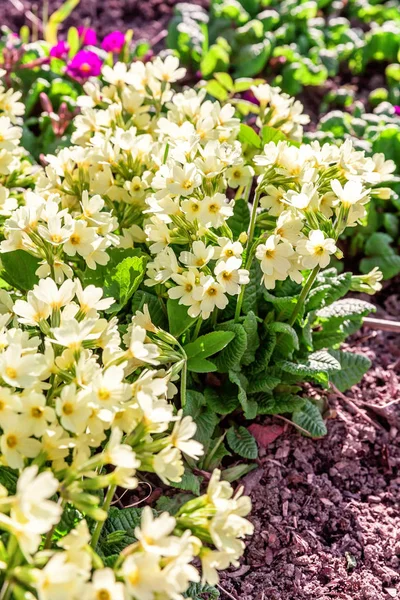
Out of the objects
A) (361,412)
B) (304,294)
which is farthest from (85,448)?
(361,412)

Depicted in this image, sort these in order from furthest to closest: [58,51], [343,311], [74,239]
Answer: [58,51]
[343,311]
[74,239]

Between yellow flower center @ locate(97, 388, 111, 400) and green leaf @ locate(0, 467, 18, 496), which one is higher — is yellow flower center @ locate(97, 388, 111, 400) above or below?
above

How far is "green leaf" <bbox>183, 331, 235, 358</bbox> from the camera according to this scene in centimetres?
188

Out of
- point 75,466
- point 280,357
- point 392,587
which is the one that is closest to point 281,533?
point 392,587

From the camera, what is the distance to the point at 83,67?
10.1 feet

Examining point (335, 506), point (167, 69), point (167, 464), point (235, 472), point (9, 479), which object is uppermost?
point (167, 69)

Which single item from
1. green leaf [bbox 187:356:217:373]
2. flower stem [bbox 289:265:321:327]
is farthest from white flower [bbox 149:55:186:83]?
green leaf [bbox 187:356:217:373]

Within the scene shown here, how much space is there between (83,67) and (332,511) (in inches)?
79.5

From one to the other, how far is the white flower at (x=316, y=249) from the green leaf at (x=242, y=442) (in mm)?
580

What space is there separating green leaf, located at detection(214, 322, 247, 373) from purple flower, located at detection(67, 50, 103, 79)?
155 centimetres

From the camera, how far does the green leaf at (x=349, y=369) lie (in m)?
2.28

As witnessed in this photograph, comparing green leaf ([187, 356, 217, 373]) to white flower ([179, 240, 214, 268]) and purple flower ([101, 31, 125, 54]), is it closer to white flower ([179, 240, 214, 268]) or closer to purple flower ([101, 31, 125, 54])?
white flower ([179, 240, 214, 268])

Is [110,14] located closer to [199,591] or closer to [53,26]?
[53,26]

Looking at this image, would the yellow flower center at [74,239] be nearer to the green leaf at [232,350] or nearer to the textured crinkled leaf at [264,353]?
the green leaf at [232,350]
